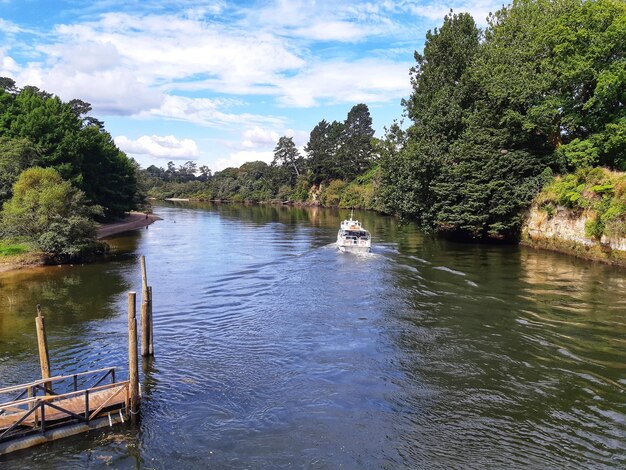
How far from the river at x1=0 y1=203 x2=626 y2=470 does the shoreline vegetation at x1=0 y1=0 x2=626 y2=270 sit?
612 centimetres

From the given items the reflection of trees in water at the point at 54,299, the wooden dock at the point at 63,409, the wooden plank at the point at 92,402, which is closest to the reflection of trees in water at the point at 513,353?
the wooden dock at the point at 63,409

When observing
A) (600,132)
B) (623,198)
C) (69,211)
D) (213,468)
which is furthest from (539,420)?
(69,211)

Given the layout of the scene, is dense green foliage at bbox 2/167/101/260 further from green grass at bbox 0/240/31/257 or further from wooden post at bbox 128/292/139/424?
wooden post at bbox 128/292/139/424

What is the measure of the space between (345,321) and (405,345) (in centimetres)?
411

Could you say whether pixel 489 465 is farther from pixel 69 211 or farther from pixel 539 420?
pixel 69 211

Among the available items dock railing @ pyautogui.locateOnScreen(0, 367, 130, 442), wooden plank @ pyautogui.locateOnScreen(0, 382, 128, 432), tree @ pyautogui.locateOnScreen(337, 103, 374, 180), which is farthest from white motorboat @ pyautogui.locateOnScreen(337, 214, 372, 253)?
tree @ pyautogui.locateOnScreen(337, 103, 374, 180)

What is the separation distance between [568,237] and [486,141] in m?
11.5

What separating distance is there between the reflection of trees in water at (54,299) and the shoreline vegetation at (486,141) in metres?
3.96

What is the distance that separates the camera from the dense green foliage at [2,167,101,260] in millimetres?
36406

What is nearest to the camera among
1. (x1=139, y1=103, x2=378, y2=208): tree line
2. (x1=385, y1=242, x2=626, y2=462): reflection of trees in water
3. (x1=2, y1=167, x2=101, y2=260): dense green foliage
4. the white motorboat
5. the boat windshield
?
(x1=385, y1=242, x2=626, y2=462): reflection of trees in water

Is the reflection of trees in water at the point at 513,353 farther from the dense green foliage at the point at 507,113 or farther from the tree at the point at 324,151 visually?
the tree at the point at 324,151

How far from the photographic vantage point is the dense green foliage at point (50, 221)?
36.4 m

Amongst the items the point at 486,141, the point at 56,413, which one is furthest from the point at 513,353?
the point at 486,141

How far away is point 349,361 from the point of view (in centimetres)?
1827
